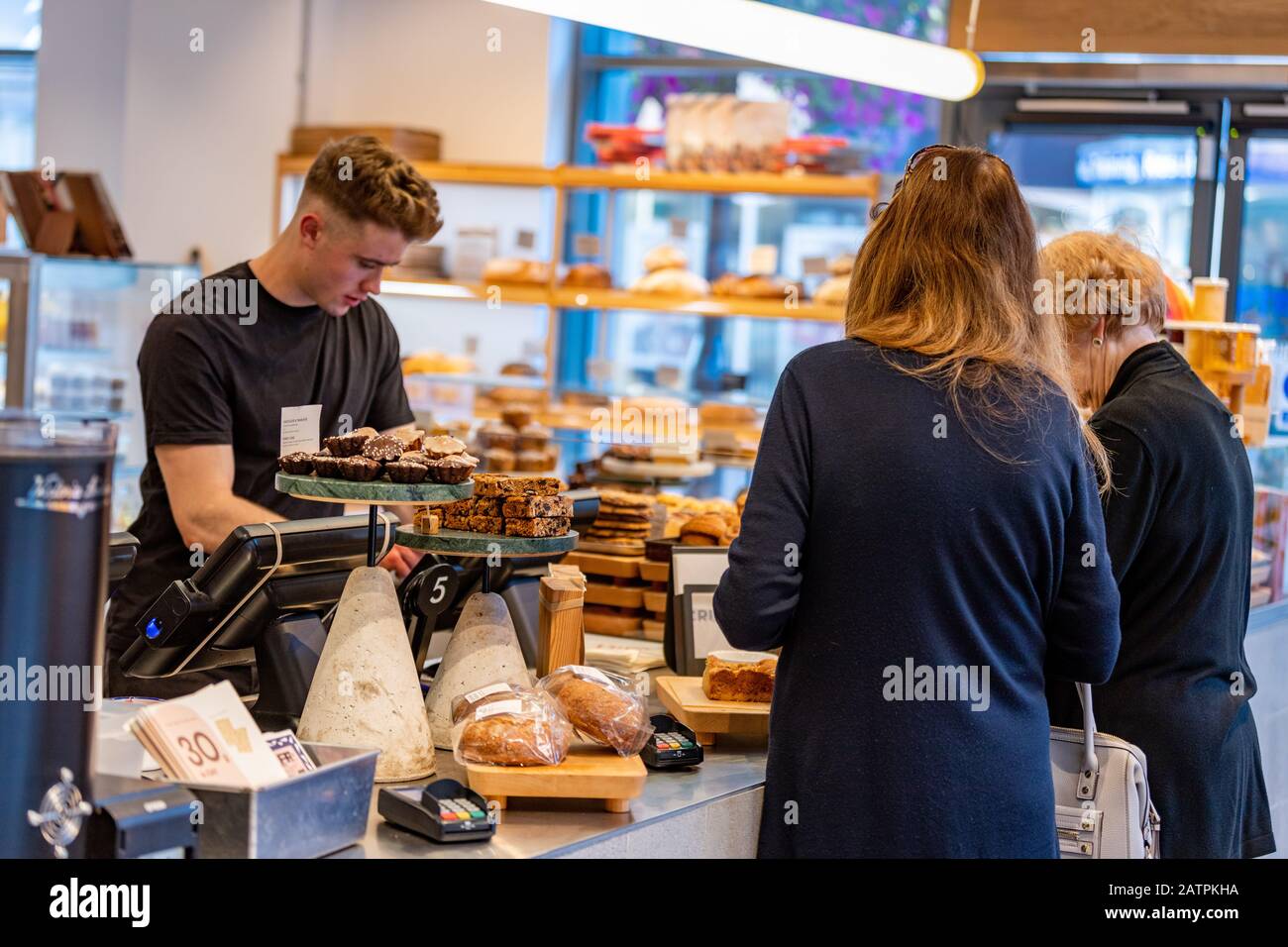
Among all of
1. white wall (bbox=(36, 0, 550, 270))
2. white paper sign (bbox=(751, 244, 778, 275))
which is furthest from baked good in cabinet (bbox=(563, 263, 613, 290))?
white wall (bbox=(36, 0, 550, 270))

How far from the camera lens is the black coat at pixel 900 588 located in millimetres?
1837

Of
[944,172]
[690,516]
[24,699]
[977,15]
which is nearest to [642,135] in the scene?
[977,15]

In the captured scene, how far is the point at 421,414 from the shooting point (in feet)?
15.4

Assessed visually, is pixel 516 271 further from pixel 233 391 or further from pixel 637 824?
pixel 637 824

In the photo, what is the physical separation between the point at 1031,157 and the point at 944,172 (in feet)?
15.4

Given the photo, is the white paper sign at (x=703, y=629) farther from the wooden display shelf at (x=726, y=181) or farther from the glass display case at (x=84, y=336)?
the wooden display shelf at (x=726, y=181)

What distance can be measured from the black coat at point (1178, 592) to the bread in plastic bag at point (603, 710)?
95 cm

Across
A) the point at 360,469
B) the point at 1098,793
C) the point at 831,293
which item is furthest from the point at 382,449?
the point at 831,293

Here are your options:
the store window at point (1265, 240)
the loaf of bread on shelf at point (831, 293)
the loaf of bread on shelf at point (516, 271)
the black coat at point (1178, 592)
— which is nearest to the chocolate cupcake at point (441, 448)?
the black coat at point (1178, 592)

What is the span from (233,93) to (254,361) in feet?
17.3

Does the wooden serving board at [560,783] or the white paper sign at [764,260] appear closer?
the wooden serving board at [560,783]
